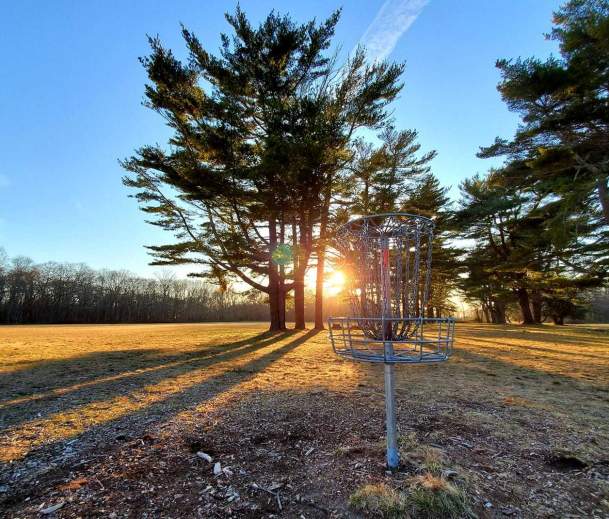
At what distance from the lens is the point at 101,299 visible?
52.6 m

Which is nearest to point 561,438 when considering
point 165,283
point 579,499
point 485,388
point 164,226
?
point 579,499

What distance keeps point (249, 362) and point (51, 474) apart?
16.3 ft

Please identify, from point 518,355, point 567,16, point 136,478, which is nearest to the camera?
point 136,478

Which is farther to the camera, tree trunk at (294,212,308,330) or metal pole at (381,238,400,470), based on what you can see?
tree trunk at (294,212,308,330)

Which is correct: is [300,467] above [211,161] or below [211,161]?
below

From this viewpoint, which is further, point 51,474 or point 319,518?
point 51,474

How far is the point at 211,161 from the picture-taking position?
11211 millimetres

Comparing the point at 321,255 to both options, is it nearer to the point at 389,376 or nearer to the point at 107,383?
the point at 107,383

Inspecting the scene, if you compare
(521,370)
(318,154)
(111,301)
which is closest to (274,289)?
(318,154)

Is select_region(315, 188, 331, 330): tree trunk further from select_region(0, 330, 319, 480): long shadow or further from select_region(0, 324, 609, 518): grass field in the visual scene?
select_region(0, 324, 609, 518): grass field

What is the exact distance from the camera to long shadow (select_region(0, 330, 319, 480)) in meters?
2.81

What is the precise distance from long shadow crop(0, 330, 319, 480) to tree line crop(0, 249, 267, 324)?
1492 inches

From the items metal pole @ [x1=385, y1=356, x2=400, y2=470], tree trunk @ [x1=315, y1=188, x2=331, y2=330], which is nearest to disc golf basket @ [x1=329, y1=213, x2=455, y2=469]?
metal pole @ [x1=385, y1=356, x2=400, y2=470]

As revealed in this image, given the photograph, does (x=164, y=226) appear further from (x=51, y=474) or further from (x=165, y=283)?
(x=165, y=283)
